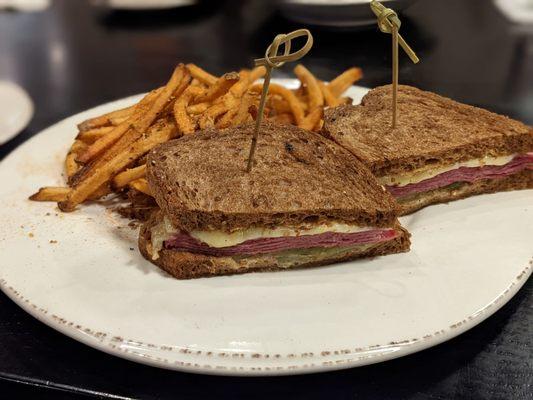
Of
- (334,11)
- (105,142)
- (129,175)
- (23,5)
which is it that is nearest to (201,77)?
(105,142)

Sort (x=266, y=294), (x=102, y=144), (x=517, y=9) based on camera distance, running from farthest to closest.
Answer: (x=517, y=9), (x=102, y=144), (x=266, y=294)

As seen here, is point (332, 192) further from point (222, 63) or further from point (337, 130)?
point (222, 63)

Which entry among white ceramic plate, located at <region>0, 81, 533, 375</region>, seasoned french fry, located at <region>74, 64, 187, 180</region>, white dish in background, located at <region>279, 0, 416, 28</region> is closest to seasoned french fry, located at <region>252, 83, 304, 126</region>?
seasoned french fry, located at <region>74, 64, 187, 180</region>

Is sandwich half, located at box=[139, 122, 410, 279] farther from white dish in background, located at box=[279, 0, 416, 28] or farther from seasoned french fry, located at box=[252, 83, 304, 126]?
white dish in background, located at box=[279, 0, 416, 28]

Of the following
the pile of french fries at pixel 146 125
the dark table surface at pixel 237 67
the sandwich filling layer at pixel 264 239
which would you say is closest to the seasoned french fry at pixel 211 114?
the pile of french fries at pixel 146 125

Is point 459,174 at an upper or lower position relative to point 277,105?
lower

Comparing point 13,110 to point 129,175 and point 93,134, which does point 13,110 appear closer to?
point 93,134
